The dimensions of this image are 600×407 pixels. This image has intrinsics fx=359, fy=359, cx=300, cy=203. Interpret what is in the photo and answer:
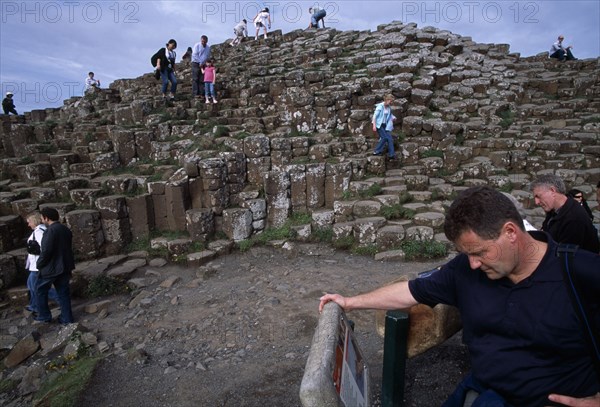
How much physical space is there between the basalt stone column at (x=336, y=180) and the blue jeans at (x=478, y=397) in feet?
25.7

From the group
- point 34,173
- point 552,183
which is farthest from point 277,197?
point 34,173

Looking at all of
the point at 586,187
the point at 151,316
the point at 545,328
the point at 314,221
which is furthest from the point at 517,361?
the point at 586,187

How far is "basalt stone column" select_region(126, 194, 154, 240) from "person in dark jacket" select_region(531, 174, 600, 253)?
8.95 metres

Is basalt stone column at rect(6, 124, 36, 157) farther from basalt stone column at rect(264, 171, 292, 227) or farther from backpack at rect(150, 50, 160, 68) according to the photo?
basalt stone column at rect(264, 171, 292, 227)

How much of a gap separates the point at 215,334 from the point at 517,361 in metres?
4.92

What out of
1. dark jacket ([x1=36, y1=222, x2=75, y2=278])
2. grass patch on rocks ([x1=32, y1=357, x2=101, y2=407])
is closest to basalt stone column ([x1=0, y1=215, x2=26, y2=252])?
dark jacket ([x1=36, y1=222, x2=75, y2=278])

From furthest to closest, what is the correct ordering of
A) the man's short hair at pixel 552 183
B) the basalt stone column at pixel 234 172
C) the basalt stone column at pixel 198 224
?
1. the basalt stone column at pixel 234 172
2. the basalt stone column at pixel 198 224
3. the man's short hair at pixel 552 183

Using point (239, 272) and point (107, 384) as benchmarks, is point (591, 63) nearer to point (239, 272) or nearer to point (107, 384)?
point (239, 272)

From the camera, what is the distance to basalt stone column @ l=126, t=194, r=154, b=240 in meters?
9.70

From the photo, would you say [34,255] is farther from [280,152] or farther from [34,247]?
[280,152]

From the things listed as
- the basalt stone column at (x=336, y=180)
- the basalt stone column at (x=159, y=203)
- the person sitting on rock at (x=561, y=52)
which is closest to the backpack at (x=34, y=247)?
the basalt stone column at (x=159, y=203)

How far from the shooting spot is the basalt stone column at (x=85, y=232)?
9.02 m

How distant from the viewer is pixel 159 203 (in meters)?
10.0

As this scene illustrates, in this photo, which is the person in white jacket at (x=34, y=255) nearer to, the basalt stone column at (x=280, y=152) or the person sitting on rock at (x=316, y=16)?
the basalt stone column at (x=280, y=152)
